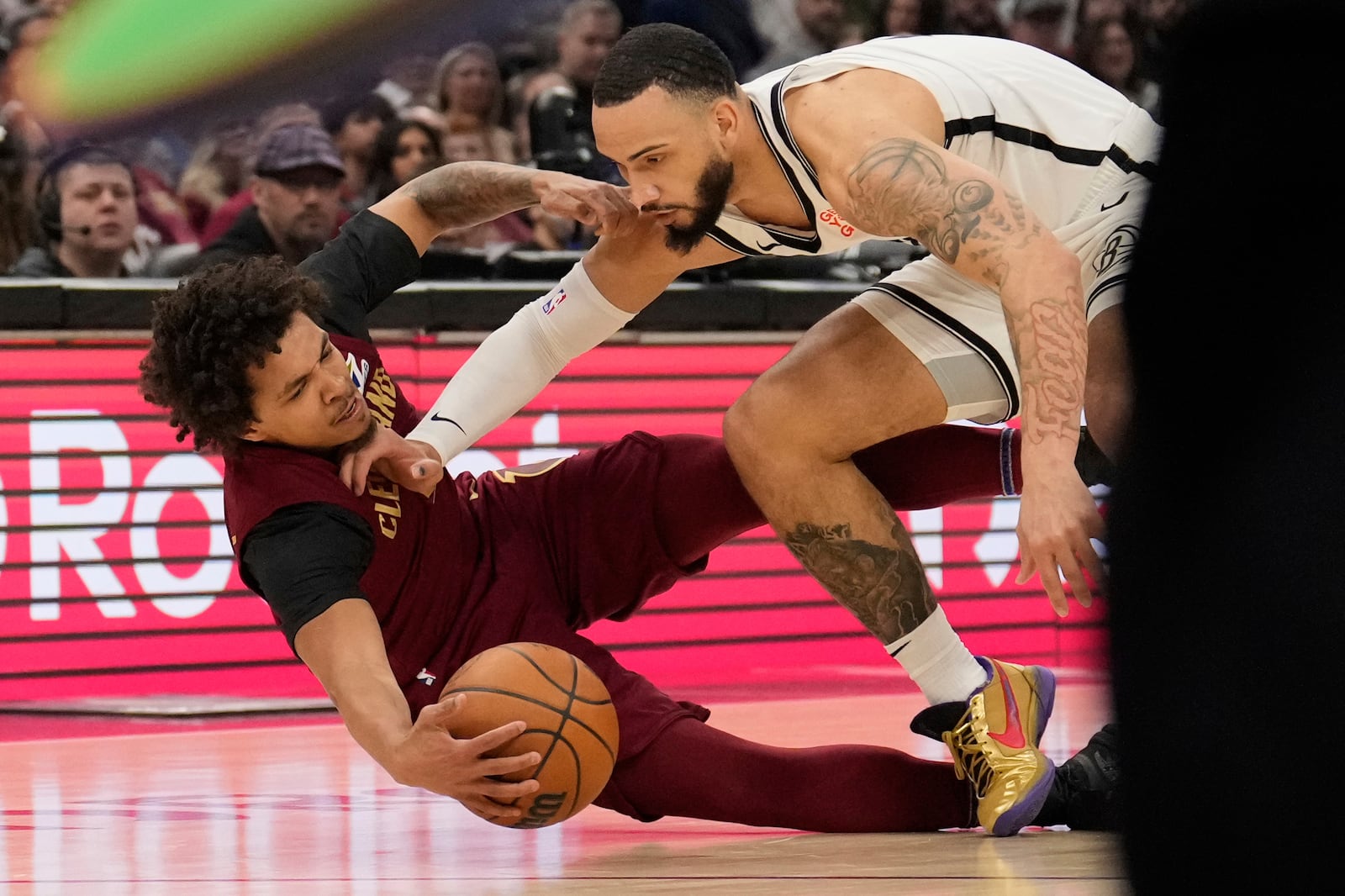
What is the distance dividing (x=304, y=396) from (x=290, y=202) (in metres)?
3.67

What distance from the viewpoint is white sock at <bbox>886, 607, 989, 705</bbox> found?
357cm

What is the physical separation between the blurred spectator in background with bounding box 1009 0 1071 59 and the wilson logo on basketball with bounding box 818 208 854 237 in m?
5.97

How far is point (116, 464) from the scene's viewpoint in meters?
6.40

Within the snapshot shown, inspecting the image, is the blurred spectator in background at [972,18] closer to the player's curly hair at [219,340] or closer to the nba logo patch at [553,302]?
the nba logo patch at [553,302]

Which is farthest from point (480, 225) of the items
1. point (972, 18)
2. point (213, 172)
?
Answer: point (972, 18)

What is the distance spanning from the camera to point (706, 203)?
371 cm

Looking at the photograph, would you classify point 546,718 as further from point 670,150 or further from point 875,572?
point 670,150

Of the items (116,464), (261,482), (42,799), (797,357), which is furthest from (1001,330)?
(116,464)

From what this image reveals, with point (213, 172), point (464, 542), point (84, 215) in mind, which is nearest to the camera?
point (464, 542)

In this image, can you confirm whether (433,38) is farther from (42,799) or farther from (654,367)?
(42,799)

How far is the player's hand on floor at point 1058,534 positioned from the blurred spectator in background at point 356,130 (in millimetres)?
5287

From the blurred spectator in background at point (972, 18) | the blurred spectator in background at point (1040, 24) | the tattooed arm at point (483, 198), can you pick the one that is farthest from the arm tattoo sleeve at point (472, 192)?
the blurred spectator in background at point (1040, 24)

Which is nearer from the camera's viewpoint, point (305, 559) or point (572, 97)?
point (305, 559)

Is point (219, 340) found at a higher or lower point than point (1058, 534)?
higher
